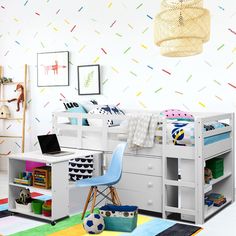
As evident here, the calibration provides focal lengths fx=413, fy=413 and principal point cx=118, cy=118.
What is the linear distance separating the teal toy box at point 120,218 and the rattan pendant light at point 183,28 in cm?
131

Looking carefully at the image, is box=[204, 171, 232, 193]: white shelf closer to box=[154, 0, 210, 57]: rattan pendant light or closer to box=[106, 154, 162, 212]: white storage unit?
box=[106, 154, 162, 212]: white storage unit

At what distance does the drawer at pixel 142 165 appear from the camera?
358cm

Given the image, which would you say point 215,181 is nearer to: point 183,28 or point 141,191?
point 141,191

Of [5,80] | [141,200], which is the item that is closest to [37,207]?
[141,200]

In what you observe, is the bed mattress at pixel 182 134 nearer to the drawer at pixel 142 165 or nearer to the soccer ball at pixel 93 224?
the drawer at pixel 142 165

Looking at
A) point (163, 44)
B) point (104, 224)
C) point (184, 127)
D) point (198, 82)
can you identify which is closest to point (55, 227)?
point (104, 224)

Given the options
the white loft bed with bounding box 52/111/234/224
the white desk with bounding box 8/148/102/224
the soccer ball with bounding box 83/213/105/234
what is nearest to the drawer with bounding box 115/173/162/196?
the white loft bed with bounding box 52/111/234/224

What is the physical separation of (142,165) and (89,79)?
1869 mm

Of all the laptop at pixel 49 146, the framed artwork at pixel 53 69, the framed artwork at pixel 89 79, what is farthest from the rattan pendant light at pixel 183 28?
the framed artwork at pixel 53 69

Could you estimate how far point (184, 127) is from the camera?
343 cm

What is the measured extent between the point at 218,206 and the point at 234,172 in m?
0.49

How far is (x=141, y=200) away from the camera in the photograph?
12.0 ft

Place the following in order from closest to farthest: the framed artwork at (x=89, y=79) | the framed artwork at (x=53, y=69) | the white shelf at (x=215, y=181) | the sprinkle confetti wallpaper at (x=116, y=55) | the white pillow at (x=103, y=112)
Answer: the white shelf at (x=215, y=181), the white pillow at (x=103, y=112), the sprinkle confetti wallpaper at (x=116, y=55), the framed artwork at (x=89, y=79), the framed artwork at (x=53, y=69)

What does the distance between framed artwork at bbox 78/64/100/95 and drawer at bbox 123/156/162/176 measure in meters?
1.60
